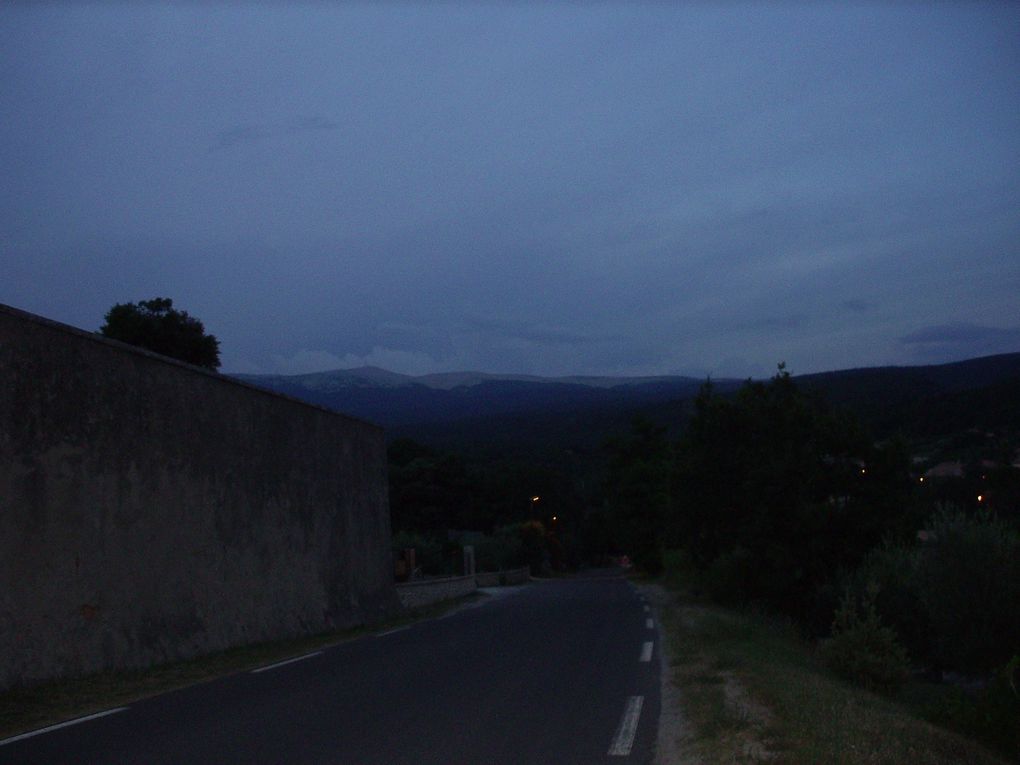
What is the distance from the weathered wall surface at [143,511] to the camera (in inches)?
512

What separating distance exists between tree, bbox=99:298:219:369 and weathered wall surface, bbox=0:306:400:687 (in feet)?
46.3

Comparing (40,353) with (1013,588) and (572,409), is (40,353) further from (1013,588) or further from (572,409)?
(572,409)

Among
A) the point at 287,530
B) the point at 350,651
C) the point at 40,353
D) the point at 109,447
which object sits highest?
the point at 40,353

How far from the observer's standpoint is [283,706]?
36.2 ft

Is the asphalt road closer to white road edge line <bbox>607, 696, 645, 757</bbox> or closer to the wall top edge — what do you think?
white road edge line <bbox>607, 696, 645, 757</bbox>

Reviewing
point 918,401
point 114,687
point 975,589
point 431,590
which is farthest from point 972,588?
point 918,401

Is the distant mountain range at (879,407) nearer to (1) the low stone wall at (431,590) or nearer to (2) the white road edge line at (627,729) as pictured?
(1) the low stone wall at (431,590)

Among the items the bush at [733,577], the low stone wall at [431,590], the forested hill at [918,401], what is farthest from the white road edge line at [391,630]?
the forested hill at [918,401]

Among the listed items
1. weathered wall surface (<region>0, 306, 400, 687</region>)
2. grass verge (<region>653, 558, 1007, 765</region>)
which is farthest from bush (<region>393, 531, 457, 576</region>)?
grass verge (<region>653, 558, 1007, 765</region>)

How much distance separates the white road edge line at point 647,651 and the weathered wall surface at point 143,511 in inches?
284

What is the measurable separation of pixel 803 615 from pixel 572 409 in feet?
453

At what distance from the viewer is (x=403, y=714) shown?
10.3m

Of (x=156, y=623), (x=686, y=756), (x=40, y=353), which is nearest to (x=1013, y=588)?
(x=686, y=756)

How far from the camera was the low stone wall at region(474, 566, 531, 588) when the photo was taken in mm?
52625
